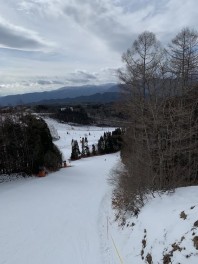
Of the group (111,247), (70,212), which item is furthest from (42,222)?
(111,247)

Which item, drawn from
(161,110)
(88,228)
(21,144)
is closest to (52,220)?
(88,228)

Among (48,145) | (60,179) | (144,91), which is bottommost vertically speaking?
(60,179)

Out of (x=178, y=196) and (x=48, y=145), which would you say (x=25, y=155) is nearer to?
(x=48, y=145)

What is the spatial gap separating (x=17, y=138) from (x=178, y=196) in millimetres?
26508

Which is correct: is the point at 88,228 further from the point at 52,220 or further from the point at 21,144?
the point at 21,144

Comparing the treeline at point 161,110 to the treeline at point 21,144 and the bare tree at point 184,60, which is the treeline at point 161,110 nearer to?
the bare tree at point 184,60

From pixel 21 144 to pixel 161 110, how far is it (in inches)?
874

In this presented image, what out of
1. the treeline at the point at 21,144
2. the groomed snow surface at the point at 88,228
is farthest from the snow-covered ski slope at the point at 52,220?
the treeline at the point at 21,144

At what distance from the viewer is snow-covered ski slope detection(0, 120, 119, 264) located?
17047 millimetres

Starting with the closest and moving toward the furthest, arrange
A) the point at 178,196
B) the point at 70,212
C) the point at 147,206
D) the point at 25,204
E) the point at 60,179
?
1. the point at 178,196
2. the point at 147,206
3. the point at 70,212
4. the point at 25,204
5. the point at 60,179

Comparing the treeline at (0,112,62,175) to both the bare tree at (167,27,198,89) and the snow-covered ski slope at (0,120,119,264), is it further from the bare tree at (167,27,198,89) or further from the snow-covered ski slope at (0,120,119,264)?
the bare tree at (167,27,198,89)

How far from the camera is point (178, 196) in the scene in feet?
53.1

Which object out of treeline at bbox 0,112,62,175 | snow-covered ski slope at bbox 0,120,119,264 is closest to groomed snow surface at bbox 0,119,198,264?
snow-covered ski slope at bbox 0,120,119,264

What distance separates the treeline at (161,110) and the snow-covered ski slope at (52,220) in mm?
2947
